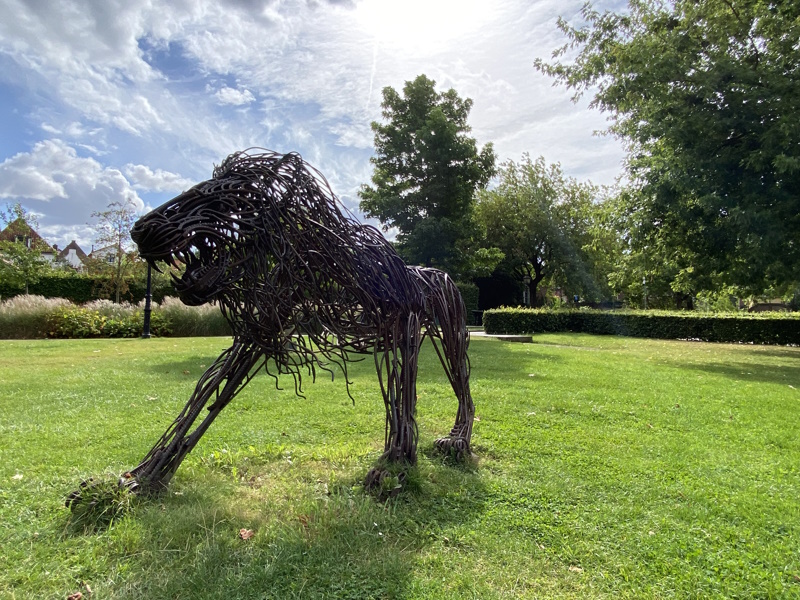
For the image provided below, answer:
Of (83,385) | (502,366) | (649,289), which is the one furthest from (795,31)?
(649,289)

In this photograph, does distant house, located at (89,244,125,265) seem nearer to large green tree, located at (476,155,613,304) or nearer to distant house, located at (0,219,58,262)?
distant house, located at (0,219,58,262)

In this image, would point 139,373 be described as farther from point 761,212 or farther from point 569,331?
point 569,331

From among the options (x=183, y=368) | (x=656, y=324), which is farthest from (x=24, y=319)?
(x=656, y=324)

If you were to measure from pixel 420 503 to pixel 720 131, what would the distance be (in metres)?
13.3

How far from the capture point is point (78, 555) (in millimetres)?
2646

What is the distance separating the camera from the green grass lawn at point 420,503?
2.55m

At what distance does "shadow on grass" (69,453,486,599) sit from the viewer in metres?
2.45

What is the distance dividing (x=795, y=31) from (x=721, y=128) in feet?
9.74

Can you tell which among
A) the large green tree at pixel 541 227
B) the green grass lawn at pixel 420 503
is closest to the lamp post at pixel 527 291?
Answer: the large green tree at pixel 541 227

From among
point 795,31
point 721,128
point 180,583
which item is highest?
point 795,31

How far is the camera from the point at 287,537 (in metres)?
2.91

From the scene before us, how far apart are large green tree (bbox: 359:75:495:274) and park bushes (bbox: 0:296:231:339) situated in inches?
343

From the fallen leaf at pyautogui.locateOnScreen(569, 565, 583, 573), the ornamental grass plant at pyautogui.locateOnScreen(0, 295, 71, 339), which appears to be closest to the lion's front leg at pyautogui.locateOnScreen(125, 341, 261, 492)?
the fallen leaf at pyautogui.locateOnScreen(569, 565, 583, 573)

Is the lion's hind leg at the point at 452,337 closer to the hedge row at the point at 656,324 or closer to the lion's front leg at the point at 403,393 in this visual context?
the lion's front leg at the point at 403,393
